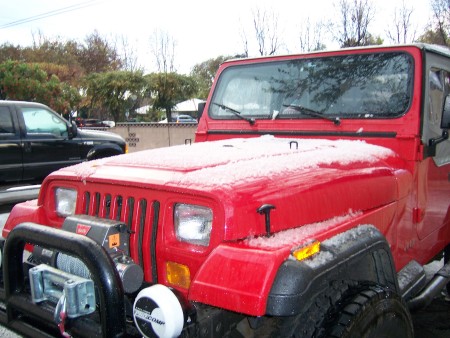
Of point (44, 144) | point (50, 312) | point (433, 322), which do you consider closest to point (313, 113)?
point (433, 322)

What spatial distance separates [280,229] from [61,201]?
1341 millimetres

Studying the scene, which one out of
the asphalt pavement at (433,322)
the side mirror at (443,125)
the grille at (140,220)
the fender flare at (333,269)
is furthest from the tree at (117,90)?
the fender flare at (333,269)

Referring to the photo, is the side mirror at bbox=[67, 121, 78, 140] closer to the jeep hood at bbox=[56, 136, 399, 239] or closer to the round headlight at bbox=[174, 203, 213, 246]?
the jeep hood at bbox=[56, 136, 399, 239]

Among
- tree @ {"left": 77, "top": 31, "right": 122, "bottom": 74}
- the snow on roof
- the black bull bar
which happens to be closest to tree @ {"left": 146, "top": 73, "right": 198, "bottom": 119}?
the snow on roof

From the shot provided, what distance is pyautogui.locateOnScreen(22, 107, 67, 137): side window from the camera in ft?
26.8

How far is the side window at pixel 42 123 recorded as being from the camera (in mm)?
8164

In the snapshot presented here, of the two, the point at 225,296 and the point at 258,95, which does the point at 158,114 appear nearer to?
the point at 258,95

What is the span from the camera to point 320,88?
11.1ft

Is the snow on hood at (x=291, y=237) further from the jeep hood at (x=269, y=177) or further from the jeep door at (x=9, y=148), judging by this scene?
the jeep door at (x=9, y=148)

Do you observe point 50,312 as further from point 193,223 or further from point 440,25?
point 440,25

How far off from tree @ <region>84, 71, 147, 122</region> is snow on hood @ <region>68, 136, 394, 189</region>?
24.2m

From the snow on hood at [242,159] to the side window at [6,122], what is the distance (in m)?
5.84

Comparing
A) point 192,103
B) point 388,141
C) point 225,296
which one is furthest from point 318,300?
point 192,103

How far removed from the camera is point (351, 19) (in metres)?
18.4
